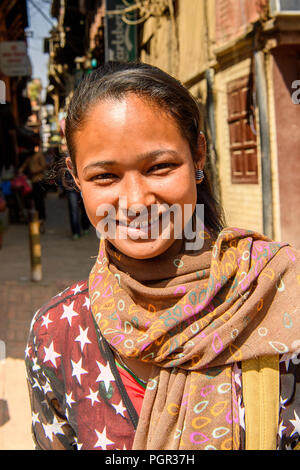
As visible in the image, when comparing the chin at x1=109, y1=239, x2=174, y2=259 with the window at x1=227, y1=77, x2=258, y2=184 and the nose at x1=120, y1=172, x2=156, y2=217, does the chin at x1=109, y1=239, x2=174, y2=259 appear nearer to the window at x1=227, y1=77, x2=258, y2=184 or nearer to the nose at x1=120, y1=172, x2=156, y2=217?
the nose at x1=120, y1=172, x2=156, y2=217

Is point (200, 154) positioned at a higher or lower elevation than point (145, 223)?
higher

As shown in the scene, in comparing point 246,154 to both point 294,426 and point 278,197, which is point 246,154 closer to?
point 278,197

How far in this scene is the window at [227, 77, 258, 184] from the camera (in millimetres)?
8406

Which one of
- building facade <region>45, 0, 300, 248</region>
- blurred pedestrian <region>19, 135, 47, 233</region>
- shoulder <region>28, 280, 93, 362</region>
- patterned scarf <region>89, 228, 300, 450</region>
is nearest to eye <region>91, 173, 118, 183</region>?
patterned scarf <region>89, 228, 300, 450</region>

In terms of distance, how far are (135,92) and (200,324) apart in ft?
1.81

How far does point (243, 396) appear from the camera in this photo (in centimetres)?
111

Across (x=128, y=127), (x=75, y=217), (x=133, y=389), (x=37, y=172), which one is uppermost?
(x=37, y=172)

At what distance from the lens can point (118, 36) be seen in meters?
12.4

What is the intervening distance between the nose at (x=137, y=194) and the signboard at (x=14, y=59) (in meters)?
13.3

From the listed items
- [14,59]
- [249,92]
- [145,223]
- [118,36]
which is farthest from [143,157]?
[14,59]

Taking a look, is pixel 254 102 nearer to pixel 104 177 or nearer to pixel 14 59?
pixel 104 177

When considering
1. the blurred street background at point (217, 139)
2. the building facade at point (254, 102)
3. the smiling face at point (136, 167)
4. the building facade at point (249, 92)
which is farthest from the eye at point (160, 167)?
the building facade at point (254, 102)

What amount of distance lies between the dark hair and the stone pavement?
21.0 inches

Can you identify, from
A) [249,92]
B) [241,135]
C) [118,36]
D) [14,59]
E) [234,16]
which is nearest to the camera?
[249,92]
